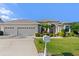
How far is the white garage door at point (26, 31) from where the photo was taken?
21087 millimetres

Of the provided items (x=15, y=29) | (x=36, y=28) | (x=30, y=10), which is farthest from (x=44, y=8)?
(x=15, y=29)

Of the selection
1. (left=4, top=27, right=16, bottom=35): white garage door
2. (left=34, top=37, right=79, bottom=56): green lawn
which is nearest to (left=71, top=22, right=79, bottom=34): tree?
(left=34, top=37, right=79, bottom=56): green lawn

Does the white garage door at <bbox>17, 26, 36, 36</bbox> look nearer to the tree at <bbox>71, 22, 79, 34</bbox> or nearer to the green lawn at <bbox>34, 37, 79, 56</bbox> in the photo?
the green lawn at <bbox>34, 37, 79, 56</bbox>

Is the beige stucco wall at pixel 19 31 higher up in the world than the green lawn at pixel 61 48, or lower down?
higher up

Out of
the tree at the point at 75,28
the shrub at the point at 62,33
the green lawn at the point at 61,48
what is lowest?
the green lawn at the point at 61,48

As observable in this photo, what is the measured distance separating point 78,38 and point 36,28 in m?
3.62

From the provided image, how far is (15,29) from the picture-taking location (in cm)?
2188

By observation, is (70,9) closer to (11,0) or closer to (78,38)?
(11,0)

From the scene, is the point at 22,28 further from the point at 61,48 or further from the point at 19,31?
the point at 61,48

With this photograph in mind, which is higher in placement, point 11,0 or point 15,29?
point 11,0

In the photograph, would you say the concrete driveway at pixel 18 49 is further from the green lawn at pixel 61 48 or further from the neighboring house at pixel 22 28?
the neighboring house at pixel 22 28

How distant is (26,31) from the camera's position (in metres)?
21.3

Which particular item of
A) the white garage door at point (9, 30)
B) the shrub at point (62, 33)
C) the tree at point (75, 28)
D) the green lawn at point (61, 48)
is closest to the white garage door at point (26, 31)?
the white garage door at point (9, 30)

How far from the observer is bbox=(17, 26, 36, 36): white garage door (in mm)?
21087
